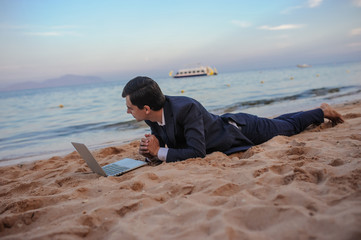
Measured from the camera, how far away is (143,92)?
109 inches

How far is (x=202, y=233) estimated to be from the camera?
4.85 ft

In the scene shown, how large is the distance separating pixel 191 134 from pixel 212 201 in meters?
1.13

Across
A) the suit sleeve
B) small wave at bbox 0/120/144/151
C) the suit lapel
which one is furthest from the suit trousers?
small wave at bbox 0/120/144/151

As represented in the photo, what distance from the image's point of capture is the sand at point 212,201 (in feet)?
4.80

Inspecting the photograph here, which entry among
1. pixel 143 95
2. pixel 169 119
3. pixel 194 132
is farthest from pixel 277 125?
pixel 143 95

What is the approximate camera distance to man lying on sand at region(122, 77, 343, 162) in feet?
9.27

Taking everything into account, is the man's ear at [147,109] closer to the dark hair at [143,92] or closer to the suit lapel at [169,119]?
the dark hair at [143,92]

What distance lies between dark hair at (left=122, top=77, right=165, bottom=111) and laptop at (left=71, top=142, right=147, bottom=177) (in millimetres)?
735

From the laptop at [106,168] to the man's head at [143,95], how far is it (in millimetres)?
688

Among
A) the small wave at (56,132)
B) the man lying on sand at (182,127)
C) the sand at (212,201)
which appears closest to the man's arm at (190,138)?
the man lying on sand at (182,127)

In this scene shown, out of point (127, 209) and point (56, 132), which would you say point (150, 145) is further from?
point (56, 132)

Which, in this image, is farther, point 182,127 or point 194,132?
point 182,127

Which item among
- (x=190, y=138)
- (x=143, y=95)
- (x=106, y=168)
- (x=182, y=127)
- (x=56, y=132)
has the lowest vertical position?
(x=56, y=132)

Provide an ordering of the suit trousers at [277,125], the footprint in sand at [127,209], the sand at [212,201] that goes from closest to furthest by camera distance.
Answer: the sand at [212,201] → the footprint in sand at [127,209] → the suit trousers at [277,125]
